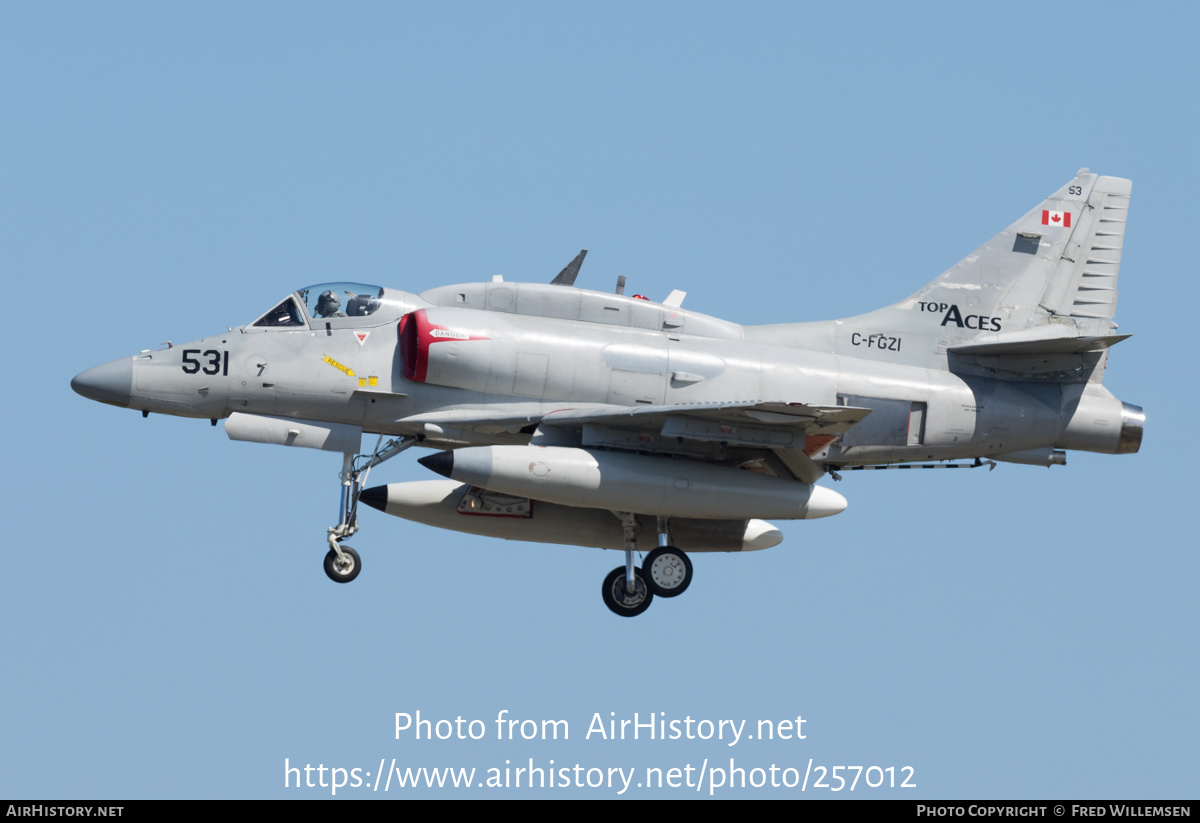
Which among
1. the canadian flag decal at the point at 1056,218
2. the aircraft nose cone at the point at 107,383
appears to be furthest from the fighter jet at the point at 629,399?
the canadian flag decal at the point at 1056,218

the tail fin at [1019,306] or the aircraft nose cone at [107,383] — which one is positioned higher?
the tail fin at [1019,306]

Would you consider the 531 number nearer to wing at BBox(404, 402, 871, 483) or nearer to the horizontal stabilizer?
wing at BBox(404, 402, 871, 483)

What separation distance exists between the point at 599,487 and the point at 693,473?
44.7 inches

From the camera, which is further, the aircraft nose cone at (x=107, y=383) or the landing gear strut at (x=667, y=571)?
the landing gear strut at (x=667, y=571)

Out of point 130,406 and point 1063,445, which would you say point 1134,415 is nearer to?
point 1063,445

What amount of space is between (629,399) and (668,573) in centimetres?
209

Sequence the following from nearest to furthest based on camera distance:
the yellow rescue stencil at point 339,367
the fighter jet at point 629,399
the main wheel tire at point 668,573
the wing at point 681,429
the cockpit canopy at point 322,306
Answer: the wing at point 681,429
the fighter jet at point 629,399
the yellow rescue stencil at point 339,367
the cockpit canopy at point 322,306
the main wheel tire at point 668,573

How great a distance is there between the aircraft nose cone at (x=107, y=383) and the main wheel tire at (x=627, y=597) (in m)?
5.92

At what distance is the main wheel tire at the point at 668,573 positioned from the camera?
19500 millimetres

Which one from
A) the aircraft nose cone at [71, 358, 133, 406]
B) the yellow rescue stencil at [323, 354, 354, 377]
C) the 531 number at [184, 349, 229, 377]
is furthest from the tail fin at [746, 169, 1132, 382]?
the aircraft nose cone at [71, 358, 133, 406]

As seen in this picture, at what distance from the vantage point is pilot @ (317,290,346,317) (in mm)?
19281

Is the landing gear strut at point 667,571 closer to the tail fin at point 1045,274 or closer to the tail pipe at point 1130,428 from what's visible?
the tail fin at point 1045,274

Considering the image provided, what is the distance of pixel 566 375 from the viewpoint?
62.6ft

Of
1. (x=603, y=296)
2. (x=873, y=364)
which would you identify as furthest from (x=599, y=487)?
(x=873, y=364)
